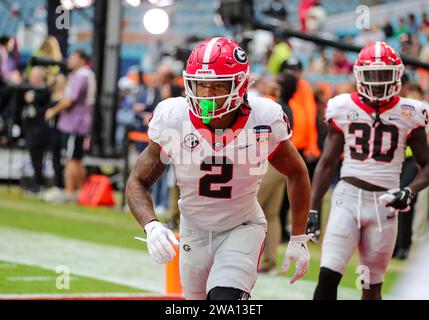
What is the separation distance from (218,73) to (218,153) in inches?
15.5

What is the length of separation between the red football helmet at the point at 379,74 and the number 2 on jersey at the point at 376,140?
0.61 ft

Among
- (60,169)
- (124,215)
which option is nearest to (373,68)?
(124,215)

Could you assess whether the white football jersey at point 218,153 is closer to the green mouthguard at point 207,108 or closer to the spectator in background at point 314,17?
the green mouthguard at point 207,108

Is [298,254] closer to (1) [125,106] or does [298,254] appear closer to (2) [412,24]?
(2) [412,24]

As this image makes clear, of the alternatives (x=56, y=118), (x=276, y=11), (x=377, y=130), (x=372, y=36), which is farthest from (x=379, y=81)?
(x=276, y=11)

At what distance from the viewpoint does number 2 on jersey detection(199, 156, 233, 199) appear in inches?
196

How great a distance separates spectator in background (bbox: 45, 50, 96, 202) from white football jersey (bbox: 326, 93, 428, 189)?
7764 millimetres

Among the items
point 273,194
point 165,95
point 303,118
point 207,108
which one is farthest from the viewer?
point 165,95

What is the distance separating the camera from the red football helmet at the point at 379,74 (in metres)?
6.52

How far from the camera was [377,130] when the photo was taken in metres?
6.56

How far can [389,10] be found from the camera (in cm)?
2236
